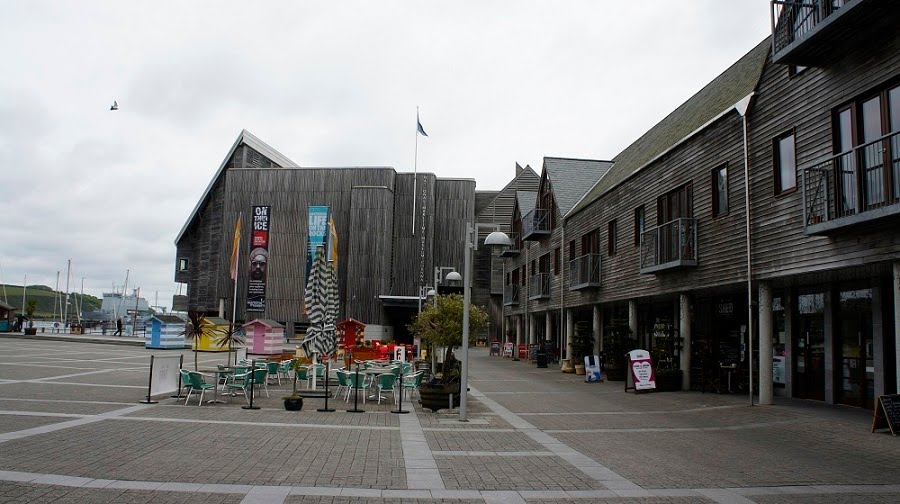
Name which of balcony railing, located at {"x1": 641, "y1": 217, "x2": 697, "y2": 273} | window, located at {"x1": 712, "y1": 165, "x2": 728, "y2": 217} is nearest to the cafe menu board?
window, located at {"x1": 712, "y1": 165, "x2": 728, "y2": 217}

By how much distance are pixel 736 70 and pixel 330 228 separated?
12.9m

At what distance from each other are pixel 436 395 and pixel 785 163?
29.1ft

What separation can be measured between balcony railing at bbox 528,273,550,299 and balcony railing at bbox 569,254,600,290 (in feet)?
19.9

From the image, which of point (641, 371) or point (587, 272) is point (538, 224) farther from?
point (641, 371)

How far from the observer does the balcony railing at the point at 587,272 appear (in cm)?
2567

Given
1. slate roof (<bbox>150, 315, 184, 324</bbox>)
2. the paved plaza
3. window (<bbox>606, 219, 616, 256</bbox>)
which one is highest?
window (<bbox>606, 219, 616, 256</bbox>)

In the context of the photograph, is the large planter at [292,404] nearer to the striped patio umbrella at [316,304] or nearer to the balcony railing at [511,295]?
the striped patio umbrella at [316,304]

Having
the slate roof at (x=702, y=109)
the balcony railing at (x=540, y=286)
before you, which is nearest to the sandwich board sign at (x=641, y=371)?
the slate roof at (x=702, y=109)

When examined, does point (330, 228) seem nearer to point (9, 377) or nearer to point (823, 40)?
point (9, 377)

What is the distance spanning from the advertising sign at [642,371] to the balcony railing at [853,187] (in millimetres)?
7455

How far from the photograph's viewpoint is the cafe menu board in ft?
35.5

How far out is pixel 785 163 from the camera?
46.9 feet

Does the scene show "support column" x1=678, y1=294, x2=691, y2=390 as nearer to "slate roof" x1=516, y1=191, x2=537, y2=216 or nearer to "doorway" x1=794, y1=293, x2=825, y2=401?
"doorway" x1=794, y1=293, x2=825, y2=401

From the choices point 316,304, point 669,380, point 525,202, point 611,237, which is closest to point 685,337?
point 669,380
